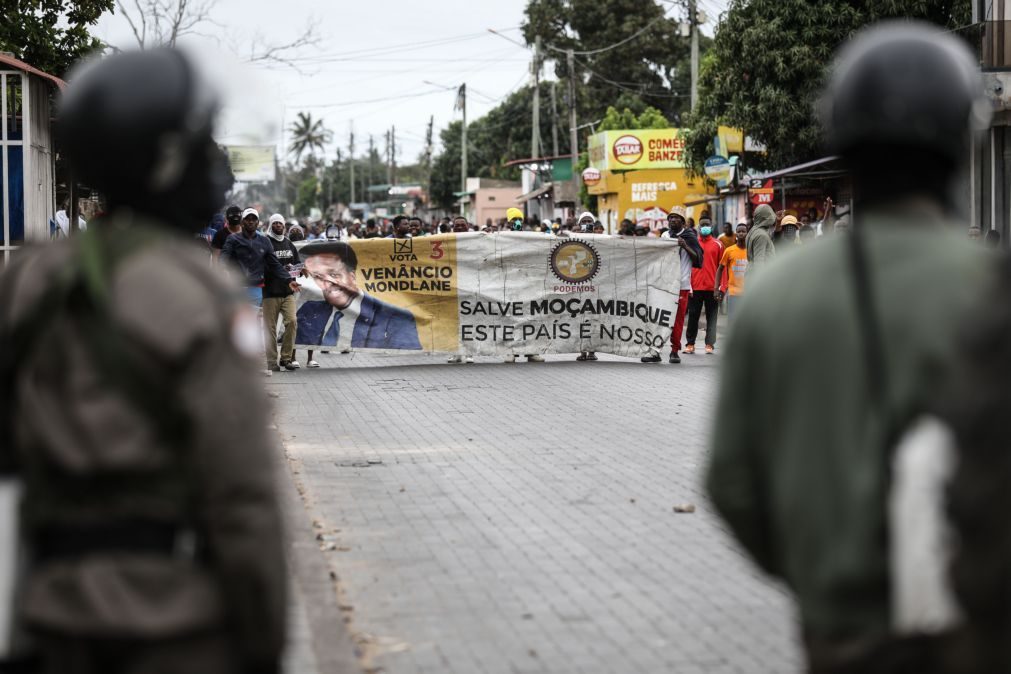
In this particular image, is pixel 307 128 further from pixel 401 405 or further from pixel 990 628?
pixel 990 628

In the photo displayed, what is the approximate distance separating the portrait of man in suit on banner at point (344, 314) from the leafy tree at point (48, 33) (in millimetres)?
4076

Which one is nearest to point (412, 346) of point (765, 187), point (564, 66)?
point (765, 187)

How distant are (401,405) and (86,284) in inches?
460

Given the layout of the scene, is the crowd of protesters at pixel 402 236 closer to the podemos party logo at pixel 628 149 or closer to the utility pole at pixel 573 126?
the podemos party logo at pixel 628 149

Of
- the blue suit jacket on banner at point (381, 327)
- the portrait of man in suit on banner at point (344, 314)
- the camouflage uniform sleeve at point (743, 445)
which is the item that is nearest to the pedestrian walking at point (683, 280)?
the blue suit jacket on banner at point (381, 327)

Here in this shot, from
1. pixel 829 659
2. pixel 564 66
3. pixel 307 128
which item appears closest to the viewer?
pixel 829 659

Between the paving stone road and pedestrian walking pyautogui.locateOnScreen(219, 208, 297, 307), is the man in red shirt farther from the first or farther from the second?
pedestrian walking pyautogui.locateOnScreen(219, 208, 297, 307)

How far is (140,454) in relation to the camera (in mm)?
2465

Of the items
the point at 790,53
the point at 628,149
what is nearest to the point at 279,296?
the point at 790,53

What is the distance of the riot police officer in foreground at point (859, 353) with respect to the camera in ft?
7.79

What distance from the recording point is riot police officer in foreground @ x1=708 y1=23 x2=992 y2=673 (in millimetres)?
2375

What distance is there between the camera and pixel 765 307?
99.9 inches

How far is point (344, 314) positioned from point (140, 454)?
16292 millimetres

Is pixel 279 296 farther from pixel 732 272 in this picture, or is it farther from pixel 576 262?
pixel 732 272
